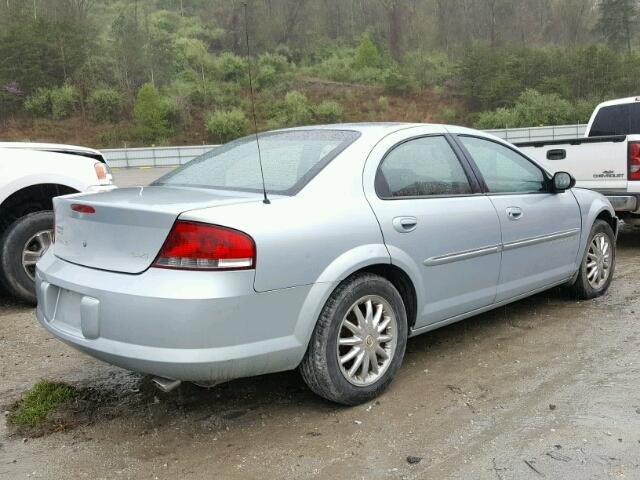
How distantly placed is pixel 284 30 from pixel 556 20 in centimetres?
→ 2341

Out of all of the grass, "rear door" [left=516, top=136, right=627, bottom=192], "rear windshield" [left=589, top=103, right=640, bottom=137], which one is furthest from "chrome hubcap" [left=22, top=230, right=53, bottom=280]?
"rear windshield" [left=589, top=103, right=640, bottom=137]

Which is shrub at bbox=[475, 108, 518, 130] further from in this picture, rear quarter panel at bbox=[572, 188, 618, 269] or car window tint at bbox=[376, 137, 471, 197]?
car window tint at bbox=[376, 137, 471, 197]

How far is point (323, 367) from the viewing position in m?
2.99

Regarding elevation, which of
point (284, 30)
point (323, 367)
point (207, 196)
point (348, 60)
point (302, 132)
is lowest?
point (323, 367)

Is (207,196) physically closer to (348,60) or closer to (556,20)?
(348,60)

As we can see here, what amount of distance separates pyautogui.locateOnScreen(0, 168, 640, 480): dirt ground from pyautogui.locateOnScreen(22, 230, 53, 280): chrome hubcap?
1.27 m

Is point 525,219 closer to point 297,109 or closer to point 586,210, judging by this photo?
point 586,210

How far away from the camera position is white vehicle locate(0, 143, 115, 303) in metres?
5.34

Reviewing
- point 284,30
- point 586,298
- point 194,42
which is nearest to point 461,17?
point 284,30

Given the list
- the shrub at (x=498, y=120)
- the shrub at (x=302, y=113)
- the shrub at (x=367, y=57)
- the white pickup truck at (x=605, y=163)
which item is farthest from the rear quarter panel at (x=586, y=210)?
the shrub at (x=367, y=57)

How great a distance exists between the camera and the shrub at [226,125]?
1431 inches

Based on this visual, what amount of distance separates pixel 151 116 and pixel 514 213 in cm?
3623

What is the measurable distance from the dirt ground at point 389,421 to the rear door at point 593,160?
306cm

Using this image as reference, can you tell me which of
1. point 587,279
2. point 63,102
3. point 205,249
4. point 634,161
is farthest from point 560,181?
point 63,102
